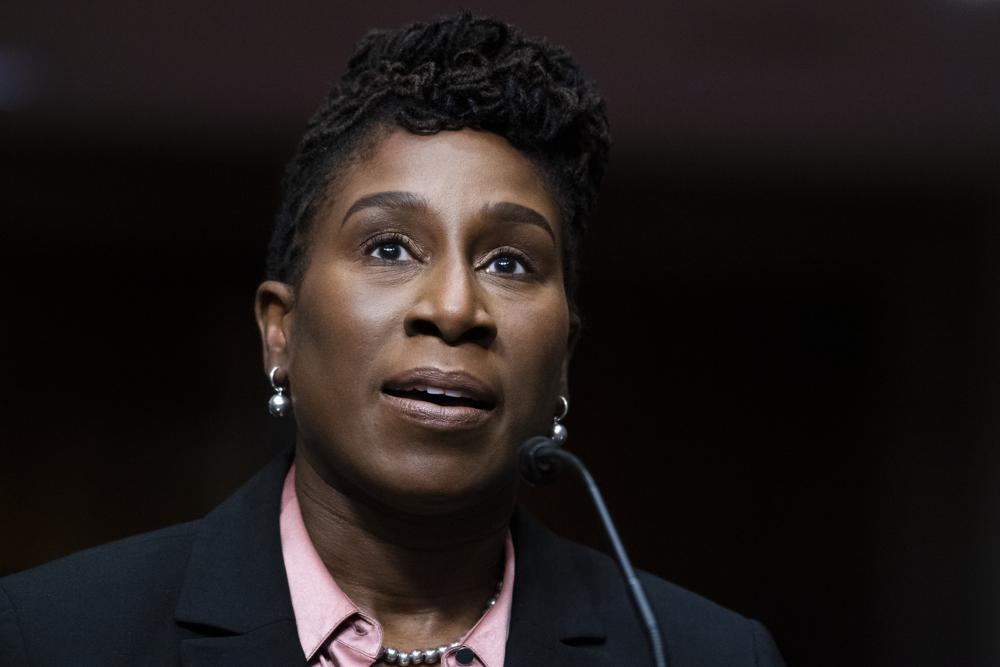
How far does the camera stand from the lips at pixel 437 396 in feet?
5.08

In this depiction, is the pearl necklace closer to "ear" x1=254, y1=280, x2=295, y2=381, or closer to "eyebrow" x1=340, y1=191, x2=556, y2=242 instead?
"ear" x1=254, y1=280, x2=295, y2=381

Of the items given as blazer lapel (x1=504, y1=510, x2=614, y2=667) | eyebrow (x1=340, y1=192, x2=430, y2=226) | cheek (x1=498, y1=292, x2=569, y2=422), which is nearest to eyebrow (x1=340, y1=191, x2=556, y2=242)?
eyebrow (x1=340, y1=192, x2=430, y2=226)

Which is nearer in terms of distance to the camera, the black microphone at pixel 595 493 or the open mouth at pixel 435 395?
the black microphone at pixel 595 493

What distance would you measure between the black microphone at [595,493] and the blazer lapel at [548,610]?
0.35 metres

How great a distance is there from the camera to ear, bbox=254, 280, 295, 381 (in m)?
1.75

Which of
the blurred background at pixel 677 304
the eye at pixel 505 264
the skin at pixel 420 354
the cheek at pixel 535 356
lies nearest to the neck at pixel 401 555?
the skin at pixel 420 354

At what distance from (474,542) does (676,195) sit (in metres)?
1.50

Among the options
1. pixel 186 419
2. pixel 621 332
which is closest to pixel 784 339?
pixel 621 332

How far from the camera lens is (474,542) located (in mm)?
1727

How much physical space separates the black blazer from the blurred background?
1.23m

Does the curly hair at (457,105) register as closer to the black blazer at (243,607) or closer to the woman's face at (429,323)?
the woman's face at (429,323)

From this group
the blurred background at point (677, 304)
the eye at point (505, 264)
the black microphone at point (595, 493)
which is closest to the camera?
the black microphone at point (595, 493)

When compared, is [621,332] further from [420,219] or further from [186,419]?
[420,219]

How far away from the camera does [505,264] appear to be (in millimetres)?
1668
